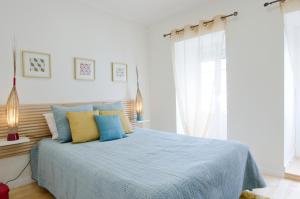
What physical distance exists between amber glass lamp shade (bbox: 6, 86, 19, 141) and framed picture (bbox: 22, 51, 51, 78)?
1.05ft

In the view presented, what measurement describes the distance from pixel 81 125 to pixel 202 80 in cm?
200

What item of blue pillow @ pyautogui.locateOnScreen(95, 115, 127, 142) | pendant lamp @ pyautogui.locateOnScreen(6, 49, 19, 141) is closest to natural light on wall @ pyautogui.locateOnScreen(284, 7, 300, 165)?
blue pillow @ pyautogui.locateOnScreen(95, 115, 127, 142)

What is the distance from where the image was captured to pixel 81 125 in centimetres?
233

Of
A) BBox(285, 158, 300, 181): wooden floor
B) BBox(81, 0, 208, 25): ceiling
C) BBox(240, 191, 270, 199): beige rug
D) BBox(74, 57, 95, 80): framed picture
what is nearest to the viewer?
BBox(240, 191, 270, 199): beige rug

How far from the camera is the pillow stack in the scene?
2.30 m

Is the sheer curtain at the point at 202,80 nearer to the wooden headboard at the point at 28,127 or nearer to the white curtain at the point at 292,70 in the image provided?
the white curtain at the point at 292,70

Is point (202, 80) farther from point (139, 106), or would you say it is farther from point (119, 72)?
point (119, 72)

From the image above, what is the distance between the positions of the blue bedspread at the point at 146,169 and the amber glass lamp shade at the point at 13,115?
32 cm

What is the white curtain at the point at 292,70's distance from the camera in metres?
2.40

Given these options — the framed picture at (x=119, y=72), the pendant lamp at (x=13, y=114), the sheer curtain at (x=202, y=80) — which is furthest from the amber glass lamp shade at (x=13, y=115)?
the sheer curtain at (x=202, y=80)

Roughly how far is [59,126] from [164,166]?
1.52 metres

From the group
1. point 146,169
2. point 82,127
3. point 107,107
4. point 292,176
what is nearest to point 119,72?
point 107,107

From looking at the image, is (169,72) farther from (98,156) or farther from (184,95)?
(98,156)

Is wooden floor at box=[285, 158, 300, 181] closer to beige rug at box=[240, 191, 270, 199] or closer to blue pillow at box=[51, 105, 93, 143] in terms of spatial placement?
beige rug at box=[240, 191, 270, 199]
